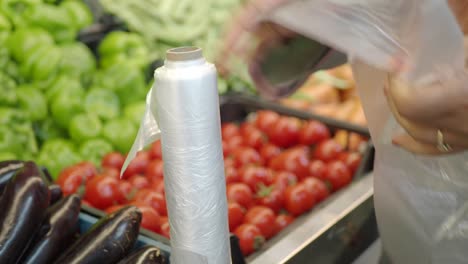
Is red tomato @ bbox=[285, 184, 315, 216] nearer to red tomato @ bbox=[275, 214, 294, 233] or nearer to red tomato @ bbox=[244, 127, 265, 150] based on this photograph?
red tomato @ bbox=[275, 214, 294, 233]

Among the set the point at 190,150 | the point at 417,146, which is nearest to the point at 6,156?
the point at 190,150

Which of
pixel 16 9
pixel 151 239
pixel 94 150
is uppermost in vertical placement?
pixel 16 9

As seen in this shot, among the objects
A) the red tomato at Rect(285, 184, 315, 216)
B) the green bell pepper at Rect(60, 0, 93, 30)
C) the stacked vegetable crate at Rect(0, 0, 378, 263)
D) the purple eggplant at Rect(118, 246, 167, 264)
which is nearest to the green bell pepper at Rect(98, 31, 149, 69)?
the stacked vegetable crate at Rect(0, 0, 378, 263)

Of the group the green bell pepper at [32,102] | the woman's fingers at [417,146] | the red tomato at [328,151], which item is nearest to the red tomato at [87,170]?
the green bell pepper at [32,102]

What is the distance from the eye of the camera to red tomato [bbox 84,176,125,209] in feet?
5.37

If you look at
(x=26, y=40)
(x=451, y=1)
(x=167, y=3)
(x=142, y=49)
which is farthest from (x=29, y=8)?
(x=451, y=1)

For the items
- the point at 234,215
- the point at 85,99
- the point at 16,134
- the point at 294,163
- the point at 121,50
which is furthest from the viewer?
the point at 121,50

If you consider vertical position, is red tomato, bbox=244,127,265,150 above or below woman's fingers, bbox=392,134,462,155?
below

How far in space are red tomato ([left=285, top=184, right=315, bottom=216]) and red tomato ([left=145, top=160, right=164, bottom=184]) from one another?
16.4 inches

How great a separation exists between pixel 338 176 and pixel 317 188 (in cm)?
11

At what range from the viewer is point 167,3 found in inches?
115

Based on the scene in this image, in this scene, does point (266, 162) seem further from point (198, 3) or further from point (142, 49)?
point (198, 3)

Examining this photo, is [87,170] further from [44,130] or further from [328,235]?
[328,235]

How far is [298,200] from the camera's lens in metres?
1.68
